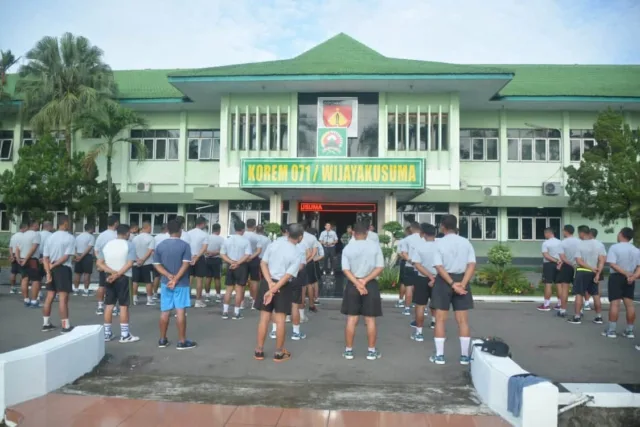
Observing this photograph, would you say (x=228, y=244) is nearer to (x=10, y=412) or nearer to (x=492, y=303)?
(x=10, y=412)

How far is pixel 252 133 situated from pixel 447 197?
29.8 ft

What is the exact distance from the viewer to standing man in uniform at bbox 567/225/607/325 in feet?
30.1

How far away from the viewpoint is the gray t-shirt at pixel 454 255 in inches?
261

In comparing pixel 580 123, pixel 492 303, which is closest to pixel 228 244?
pixel 492 303

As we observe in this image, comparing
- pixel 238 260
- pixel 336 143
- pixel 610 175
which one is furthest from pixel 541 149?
pixel 238 260

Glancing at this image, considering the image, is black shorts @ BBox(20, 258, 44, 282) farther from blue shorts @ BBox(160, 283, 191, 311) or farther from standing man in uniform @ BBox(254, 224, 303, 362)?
standing man in uniform @ BBox(254, 224, 303, 362)

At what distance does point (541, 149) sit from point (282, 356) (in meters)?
22.4

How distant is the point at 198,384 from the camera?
566 centimetres

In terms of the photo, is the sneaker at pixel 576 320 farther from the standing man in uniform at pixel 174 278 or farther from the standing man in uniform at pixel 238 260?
the standing man in uniform at pixel 174 278

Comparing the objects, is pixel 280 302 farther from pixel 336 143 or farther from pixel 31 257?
pixel 336 143

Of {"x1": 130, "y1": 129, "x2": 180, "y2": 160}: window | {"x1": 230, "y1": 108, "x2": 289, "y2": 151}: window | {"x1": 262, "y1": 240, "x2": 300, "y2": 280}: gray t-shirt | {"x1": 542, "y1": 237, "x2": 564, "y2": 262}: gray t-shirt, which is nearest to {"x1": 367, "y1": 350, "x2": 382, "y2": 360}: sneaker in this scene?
{"x1": 262, "y1": 240, "x2": 300, "y2": 280}: gray t-shirt

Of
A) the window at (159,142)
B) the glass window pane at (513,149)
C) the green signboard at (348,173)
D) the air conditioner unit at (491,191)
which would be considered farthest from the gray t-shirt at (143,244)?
the glass window pane at (513,149)

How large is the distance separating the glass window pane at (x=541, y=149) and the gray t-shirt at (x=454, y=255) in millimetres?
20860

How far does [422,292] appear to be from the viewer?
806cm
